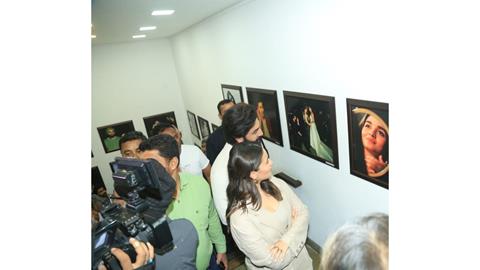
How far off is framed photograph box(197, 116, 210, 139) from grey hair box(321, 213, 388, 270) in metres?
5.43

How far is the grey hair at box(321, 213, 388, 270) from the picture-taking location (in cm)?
49

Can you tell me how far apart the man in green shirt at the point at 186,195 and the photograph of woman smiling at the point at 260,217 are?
210 mm

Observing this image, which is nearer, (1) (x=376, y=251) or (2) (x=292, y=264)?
(1) (x=376, y=251)

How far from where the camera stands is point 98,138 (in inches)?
248

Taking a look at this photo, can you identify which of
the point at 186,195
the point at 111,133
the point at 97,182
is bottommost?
the point at 97,182

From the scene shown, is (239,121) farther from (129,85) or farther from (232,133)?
(129,85)

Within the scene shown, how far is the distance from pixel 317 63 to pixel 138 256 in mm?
1927

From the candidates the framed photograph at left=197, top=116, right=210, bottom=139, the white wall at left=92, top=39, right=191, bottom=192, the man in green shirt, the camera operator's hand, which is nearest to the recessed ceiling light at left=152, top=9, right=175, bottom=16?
the man in green shirt

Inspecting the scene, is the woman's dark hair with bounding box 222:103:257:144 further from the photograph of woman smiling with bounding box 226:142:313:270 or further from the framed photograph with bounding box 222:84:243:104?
the framed photograph with bounding box 222:84:243:104

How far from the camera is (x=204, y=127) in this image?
243 inches

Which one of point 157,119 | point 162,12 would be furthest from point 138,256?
point 157,119
